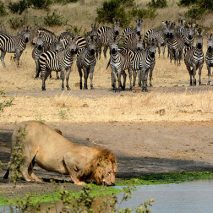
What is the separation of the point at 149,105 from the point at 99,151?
1138cm

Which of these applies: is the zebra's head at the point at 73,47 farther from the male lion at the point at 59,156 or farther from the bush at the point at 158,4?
the bush at the point at 158,4

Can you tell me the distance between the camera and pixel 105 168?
43.0ft

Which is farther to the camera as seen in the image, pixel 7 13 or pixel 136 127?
pixel 7 13

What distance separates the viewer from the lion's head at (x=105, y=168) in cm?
1308

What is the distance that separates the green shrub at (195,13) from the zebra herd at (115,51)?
6643 mm

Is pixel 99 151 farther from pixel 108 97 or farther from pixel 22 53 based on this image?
pixel 22 53

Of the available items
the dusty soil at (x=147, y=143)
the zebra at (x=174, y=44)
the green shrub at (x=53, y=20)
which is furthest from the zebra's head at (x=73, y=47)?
the green shrub at (x=53, y=20)

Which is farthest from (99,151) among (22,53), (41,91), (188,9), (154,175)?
(188,9)

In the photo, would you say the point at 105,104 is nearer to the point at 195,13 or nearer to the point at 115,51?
the point at 115,51

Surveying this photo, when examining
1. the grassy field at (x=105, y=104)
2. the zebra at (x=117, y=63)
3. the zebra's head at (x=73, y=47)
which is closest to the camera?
the grassy field at (x=105, y=104)

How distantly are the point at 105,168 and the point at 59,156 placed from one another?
0.65 m

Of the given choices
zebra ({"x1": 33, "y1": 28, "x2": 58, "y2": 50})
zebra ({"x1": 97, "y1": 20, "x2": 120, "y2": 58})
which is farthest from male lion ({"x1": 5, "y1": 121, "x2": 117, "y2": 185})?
zebra ({"x1": 97, "y1": 20, "x2": 120, "y2": 58})

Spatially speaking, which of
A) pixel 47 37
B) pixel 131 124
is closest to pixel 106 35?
pixel 47 37

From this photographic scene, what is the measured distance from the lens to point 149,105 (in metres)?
24.5
